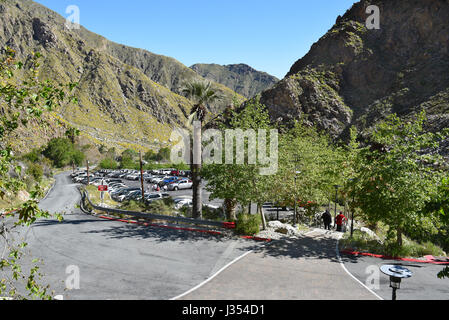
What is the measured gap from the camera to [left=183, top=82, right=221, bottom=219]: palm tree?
18.6 meters

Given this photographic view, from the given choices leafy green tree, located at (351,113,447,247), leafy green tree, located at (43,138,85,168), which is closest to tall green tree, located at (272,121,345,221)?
leafy green tree, located at (351,113,447,247)

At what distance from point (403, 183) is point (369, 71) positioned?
82090mm

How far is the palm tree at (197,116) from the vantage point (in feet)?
61.0

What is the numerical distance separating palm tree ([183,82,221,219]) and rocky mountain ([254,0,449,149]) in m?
51.7

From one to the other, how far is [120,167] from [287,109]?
68063 millimetres

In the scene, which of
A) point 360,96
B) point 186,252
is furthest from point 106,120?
point 186,252

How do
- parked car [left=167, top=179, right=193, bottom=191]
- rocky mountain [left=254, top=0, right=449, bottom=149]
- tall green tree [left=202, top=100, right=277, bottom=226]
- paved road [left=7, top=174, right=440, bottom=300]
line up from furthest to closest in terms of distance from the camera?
1. rocky mountain [left=254, top=0, right=449, bottom=149]
2. parked car [left=167, top=179, right=193, bottom=191]
3. tall green tree [left=202, top=100, right=277, bottom=226]
4. paved road [left=7, top=174, right=440, bottom=300]

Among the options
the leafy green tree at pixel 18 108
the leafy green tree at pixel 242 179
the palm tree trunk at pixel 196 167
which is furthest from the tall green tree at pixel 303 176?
the leafy green tree at pixel 18 108

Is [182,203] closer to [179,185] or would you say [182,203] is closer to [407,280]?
[179,185]

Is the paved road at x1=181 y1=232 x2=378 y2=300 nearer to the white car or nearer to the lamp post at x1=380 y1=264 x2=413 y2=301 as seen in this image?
the lamp post at x1=380 y1=264 x2=413 y2=301

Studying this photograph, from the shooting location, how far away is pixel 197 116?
1961 centimetres

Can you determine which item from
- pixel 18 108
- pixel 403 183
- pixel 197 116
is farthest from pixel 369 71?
pixel 18 108

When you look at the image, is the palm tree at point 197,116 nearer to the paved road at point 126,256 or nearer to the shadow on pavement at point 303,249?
the paved road at point 126,256
